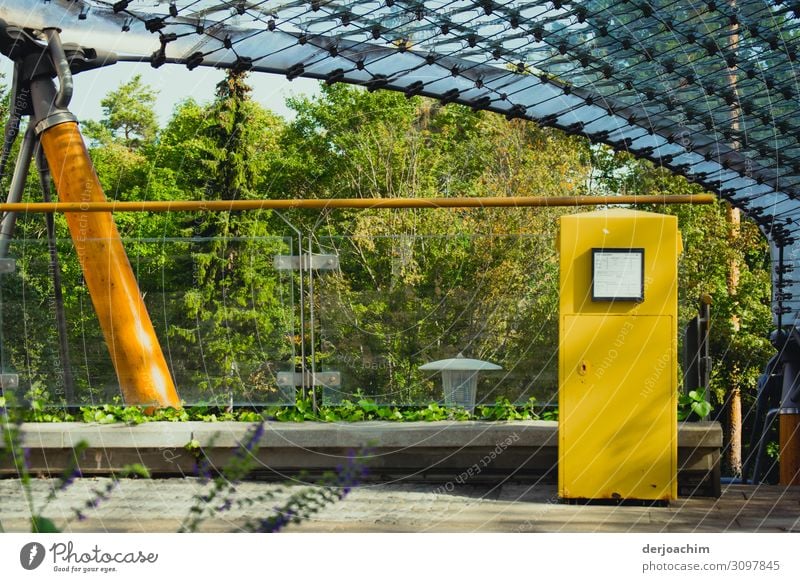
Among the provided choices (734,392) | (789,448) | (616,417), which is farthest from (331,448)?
(734,392)

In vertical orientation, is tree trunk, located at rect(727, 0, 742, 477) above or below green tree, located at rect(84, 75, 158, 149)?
below

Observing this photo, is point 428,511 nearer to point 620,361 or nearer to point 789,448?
point 620,361

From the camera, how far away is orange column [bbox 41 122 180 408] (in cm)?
702

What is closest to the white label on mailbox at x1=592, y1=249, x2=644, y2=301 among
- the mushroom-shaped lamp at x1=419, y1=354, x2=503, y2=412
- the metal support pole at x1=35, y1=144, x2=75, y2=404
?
the mushroom-shaped lamp at x1=419, y1=354, x2=503, y2=412

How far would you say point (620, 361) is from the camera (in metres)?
5.74

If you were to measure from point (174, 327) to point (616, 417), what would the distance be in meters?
3.13

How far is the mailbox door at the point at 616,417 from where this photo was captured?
18.7ft

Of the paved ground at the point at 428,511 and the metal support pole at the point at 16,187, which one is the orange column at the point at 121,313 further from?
the paved ground at the point at 428,511

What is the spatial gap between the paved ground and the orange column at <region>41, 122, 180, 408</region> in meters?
0.89

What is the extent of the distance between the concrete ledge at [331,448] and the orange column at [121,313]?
69 centimetres

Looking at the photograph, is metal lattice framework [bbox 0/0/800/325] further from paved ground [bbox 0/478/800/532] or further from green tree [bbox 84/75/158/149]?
green tree [bbox 84/75/158/149]

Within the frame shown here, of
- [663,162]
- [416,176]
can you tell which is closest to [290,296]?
[663,162]

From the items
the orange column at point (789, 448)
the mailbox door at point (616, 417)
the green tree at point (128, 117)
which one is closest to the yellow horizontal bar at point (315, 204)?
the mailbox door at point (616, 417)
